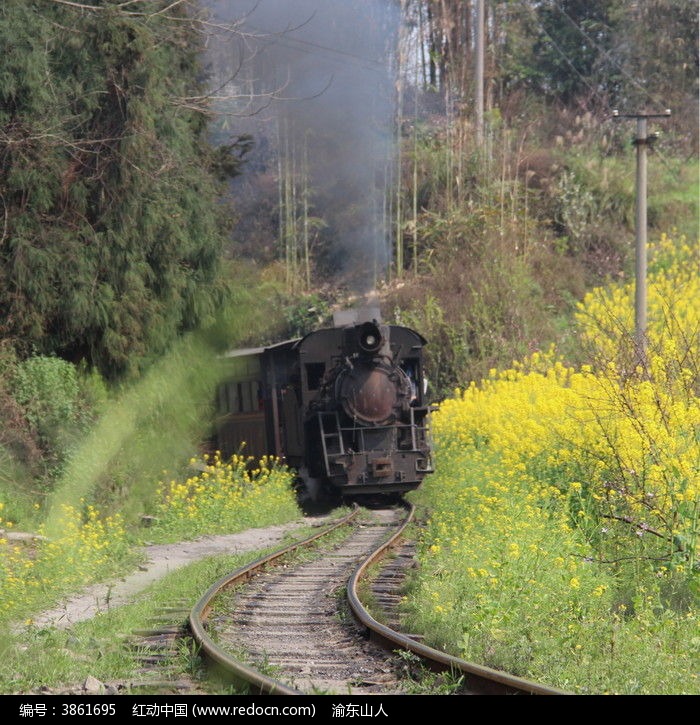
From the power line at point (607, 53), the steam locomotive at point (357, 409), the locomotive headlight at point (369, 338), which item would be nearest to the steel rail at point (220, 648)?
the steam locomotive at point (357, 409)

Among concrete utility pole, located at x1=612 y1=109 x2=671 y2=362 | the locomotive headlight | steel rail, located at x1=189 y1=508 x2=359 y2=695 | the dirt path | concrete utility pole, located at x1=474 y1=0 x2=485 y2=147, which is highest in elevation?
concrete utility pole, located at x1=474 y1=0 x2=485 y2=147

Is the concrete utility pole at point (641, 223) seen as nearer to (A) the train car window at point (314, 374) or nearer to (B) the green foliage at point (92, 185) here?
(A) the train car window at point (314, 374)

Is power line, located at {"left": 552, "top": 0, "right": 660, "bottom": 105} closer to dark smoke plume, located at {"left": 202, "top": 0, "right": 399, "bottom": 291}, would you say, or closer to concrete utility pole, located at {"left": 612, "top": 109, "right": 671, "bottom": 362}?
dark smoke plume, located at {"left": 202, "top": 0, "right": 399, "bottom": 291}

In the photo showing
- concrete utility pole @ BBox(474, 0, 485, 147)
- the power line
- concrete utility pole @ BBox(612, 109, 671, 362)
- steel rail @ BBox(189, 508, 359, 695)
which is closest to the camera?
steel rail @ BBox(189, 508, 359, 695)

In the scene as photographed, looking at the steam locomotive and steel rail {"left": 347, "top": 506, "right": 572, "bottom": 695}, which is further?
the steam locomotive

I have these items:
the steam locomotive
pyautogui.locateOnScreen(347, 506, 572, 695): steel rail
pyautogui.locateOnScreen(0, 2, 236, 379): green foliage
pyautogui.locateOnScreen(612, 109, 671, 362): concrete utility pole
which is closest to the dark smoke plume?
pyautogui.locateOnScreen(0, 2, 236, 379): green foliage

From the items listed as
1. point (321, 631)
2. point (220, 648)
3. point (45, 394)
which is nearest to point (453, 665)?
point (220, 648)

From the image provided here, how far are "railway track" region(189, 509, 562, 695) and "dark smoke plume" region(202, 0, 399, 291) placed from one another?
7.34 meters

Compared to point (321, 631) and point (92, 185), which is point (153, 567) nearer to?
point (321, 631)

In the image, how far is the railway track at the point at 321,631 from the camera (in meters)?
7.03

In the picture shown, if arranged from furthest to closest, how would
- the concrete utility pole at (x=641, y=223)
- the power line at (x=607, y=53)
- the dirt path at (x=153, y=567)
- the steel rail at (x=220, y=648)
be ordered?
the power line at (x=607, y=53)
the concrete utility pole at (x=641, y=223)
the dirt path at (x=153, y=567)
the steel rail at (x=220, y=648)

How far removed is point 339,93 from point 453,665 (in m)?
14.6

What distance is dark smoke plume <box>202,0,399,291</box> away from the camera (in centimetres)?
1845

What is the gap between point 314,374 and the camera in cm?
2025
